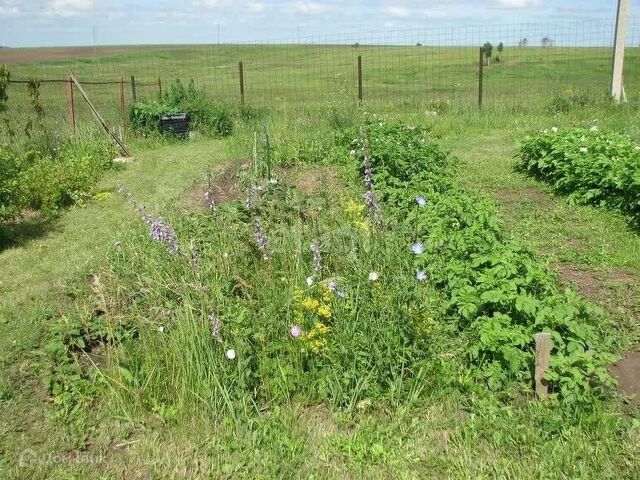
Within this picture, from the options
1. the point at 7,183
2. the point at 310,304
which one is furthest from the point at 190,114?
the point at 310,304

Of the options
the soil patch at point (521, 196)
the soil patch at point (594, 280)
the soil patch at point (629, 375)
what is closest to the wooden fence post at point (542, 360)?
the soil patch at point (629, 375)

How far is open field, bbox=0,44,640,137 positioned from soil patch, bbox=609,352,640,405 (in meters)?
9.63

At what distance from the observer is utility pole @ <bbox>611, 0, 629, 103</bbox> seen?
502 inches

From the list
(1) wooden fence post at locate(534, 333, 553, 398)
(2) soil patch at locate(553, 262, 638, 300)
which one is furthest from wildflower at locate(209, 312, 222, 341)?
(2) soil patch at locate(553, 262, 638, 300)

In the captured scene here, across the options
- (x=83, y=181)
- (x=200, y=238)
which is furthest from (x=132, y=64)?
(x=200, y=238)

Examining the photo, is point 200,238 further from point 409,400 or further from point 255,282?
point 409,400

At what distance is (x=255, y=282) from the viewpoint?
4.00 m

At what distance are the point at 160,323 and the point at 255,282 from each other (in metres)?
0.69

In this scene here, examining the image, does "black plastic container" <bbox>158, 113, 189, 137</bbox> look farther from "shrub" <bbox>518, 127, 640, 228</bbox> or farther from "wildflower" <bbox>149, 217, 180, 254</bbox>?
"wildflower" <bbox>149, 217, 180, 254</bbox>

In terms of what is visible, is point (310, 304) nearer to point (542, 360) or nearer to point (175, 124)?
point (542, 360)

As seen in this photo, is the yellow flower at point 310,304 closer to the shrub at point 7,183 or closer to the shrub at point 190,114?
the shrub at point 7,183

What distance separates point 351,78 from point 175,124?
15102mm

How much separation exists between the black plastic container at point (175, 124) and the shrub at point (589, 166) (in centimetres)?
688

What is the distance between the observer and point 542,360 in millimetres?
3166
